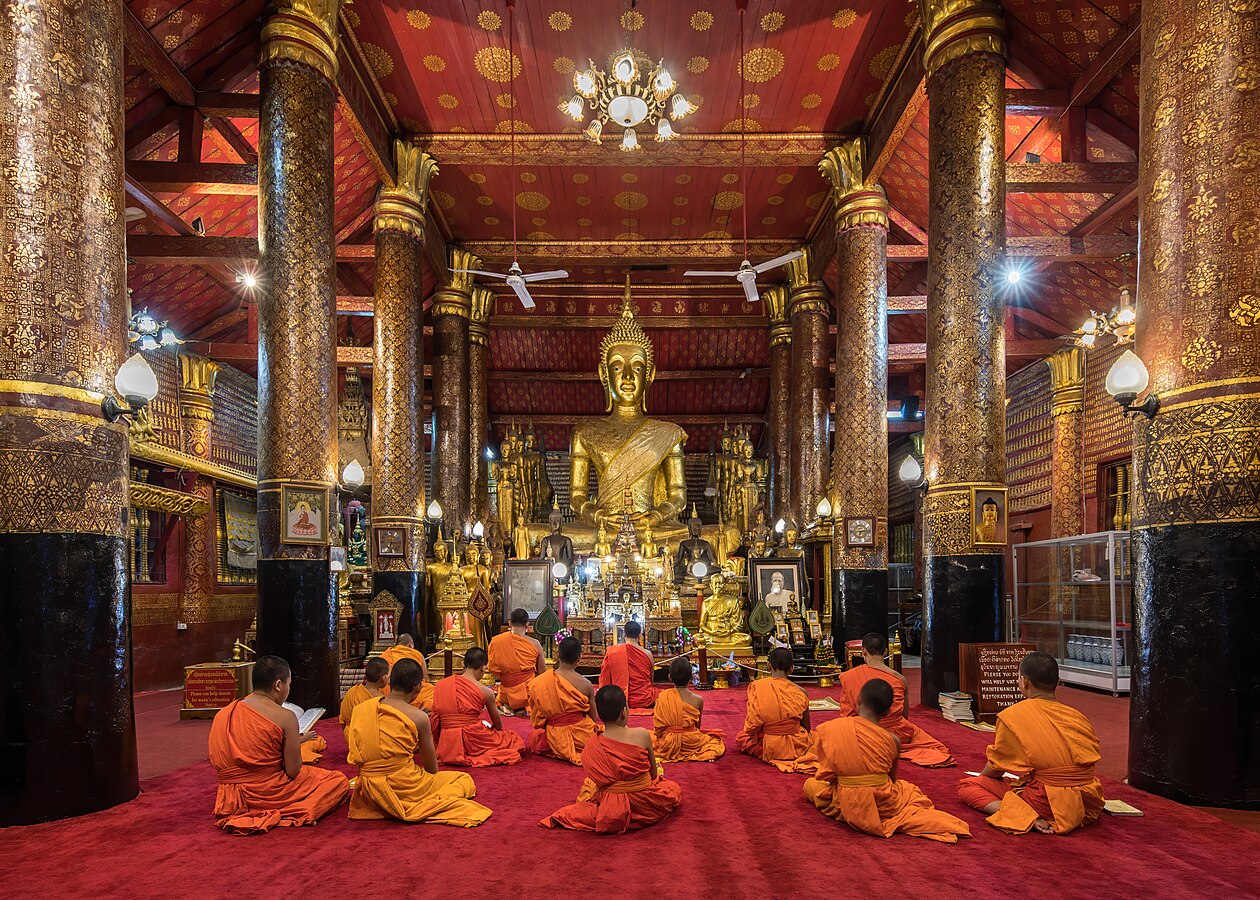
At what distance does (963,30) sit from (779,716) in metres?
6.55

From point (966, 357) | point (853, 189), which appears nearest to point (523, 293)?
point (853, 189)

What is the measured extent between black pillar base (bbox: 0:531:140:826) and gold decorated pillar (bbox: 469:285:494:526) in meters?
11.8

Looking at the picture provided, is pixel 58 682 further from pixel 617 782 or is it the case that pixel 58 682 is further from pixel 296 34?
pixel 296 34

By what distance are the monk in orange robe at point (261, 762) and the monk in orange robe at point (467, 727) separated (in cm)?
145

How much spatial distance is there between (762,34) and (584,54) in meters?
2.20

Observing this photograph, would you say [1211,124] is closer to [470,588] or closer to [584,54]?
[584,54]

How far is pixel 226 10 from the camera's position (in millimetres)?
8594

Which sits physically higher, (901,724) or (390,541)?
(390,541)

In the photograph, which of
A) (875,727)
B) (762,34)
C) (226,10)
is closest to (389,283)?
(226,10)

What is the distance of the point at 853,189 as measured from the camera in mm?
11797

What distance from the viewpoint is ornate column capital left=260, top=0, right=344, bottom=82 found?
316 inches

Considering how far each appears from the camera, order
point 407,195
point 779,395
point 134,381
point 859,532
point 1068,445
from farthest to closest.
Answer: point 779,395
point 1068,445
point 407,195
point 859,532
point 134,381

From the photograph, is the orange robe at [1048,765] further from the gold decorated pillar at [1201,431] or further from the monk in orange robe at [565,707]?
the monk in orange robe at [565,707]

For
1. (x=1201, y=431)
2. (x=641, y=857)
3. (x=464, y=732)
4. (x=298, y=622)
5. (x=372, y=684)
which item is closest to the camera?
(x=641, y=857)
